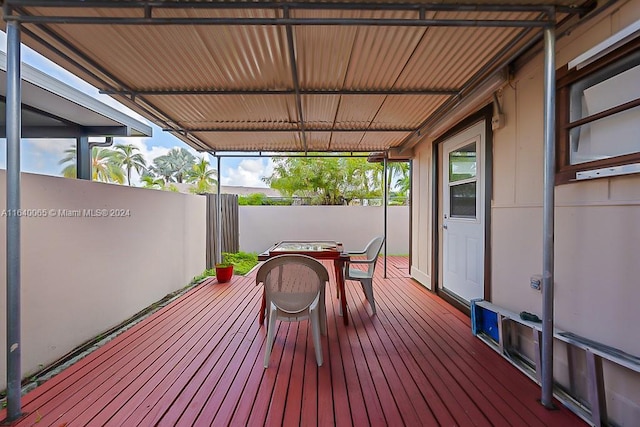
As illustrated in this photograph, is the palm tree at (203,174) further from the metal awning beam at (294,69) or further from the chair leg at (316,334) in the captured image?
the chair leg at (316,334)

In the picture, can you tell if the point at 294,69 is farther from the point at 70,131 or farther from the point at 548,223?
the point at 70,131

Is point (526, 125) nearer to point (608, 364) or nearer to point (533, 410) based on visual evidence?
point (608, 364)

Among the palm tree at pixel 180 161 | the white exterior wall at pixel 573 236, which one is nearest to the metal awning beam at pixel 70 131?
the white exterior wall at pixel 573 236

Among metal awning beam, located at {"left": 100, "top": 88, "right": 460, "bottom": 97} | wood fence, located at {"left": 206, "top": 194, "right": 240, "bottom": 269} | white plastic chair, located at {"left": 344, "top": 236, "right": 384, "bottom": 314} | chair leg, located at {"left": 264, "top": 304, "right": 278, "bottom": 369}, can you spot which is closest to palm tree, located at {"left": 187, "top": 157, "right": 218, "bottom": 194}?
wood fence, located at {"left": 206, "top": 194, "right": 240, "bottom": 269}

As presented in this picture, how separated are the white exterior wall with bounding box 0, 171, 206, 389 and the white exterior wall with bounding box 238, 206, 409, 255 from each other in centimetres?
404

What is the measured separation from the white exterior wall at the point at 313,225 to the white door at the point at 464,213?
410 centimetres

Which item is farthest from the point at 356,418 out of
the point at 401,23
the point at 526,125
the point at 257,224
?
the point at 257,224

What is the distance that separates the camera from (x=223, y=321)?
10.4ft

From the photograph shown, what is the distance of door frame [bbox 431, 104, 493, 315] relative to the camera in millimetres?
2836

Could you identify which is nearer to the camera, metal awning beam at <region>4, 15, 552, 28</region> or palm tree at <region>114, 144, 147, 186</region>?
metal awning beam at <region>4, 15, 552, 28</region>

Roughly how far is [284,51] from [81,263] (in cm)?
263

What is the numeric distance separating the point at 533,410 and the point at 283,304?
1.83 m

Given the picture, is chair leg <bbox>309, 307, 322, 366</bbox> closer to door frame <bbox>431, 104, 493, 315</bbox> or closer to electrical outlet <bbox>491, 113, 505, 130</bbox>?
door frame <bbox>431, 104, 493, 315</bbox>

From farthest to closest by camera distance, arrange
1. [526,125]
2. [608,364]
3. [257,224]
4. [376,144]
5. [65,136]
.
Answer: [257,224], [376,144], [65,136], [526,125], [608,364]
